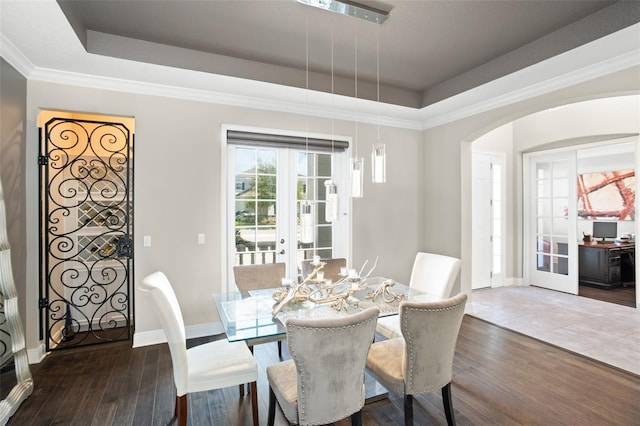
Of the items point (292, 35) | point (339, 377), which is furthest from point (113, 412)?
point (292, 35)

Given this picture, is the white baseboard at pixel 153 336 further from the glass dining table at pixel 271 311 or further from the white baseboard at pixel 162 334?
the glass dining table at pixel 271 311

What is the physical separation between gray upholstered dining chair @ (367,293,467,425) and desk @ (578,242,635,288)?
5.55m

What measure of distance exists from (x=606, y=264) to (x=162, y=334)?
7040mm

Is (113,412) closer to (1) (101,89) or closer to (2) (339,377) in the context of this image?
(2) (339,377)

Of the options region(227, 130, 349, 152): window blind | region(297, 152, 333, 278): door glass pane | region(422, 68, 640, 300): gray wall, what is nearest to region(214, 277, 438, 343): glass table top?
region(297, 152, 333, 278): door glass pane

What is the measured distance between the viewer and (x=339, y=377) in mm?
1621

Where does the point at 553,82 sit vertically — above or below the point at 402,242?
above

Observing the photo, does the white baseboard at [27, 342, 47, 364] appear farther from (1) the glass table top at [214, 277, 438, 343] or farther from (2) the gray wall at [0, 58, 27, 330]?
(1) the glass table top at [214, 277, 438, 343]

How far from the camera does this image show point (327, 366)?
158 cm

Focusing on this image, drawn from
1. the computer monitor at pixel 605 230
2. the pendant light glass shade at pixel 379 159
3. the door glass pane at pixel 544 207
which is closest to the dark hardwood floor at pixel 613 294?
the computer monitor at pixel 605 230

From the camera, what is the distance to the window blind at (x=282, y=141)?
3.71 metres

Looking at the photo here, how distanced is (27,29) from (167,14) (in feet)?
3.16

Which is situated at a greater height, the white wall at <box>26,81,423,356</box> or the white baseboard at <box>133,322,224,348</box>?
the white wall at <box>26,81,423,356</box>

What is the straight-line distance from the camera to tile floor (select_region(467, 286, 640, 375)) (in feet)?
10.5
